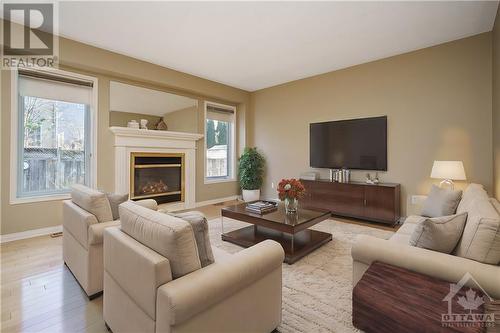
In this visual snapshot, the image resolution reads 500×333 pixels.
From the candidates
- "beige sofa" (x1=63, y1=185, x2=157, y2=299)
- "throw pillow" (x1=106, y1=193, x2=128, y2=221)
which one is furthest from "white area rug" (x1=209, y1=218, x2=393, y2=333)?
"beige sofa" (x1=63, y1=185, x2=157, y2=299)

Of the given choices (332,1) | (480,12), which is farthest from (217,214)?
(480,12)

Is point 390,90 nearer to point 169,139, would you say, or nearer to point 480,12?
point 480,12

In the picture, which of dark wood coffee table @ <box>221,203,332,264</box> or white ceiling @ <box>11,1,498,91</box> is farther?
white ceiling @ <box>11,1,498,91</box>

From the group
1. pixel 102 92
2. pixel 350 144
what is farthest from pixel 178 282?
pixel 350 144

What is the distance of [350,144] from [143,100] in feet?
13.5

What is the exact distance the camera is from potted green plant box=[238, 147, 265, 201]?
19.5ft

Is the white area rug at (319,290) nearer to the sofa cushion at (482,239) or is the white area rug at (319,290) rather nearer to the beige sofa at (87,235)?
the sofa cushion at (482,239)

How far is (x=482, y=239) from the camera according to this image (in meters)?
1.41

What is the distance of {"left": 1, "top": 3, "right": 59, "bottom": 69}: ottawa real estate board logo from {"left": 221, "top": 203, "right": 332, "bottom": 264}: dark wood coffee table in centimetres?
336

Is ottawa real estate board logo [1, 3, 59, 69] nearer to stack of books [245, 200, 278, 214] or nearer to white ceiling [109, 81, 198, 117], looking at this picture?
white ceiling [109, 81, 198, 117]

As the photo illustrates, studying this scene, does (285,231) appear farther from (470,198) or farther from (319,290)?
(470,198)

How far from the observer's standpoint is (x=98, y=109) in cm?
410

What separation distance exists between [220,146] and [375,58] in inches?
151

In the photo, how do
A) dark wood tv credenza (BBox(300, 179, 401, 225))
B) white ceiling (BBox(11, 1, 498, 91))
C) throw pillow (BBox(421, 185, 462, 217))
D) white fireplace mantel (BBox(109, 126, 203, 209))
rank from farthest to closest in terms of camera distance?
white fireplace mantel (BBox(109, 126, 203, 209)), dark wood tv credenza (BBox(300, 179, 401, 225)), white ceiling (BBox(11, 1, 498, 91)), throw pillow (BBox(421, 185, 462, 217))
